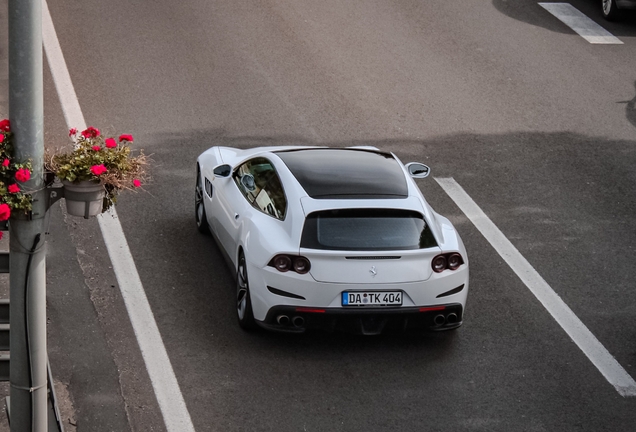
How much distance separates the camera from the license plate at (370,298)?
888 centimetres

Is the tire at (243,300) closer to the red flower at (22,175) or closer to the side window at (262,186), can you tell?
the side window at (262,186)

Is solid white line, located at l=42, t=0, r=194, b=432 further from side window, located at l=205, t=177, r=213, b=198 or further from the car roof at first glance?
the car roof

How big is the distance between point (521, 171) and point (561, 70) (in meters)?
4.43

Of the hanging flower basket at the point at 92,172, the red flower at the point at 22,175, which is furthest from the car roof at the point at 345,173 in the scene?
the red flower at the point at 22,175

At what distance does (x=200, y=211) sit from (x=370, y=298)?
3.22m

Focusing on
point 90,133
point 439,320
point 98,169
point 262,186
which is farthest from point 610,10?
point 98,169

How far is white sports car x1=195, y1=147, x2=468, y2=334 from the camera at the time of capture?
8875 millimetres

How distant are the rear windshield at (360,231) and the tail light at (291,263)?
13cm

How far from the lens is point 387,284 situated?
8883 mm

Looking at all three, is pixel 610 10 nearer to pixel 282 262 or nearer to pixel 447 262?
pixel 447 262

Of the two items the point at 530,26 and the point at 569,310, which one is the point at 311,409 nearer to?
the point at 569,310

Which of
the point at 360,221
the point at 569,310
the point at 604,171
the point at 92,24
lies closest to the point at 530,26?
the point at 604,171

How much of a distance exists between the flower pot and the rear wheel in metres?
15.3

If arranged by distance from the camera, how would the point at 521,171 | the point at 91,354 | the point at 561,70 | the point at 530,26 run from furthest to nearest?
the point at 530,26 → the point at 561,70 → the point at 521,171 → the point at 91,354
